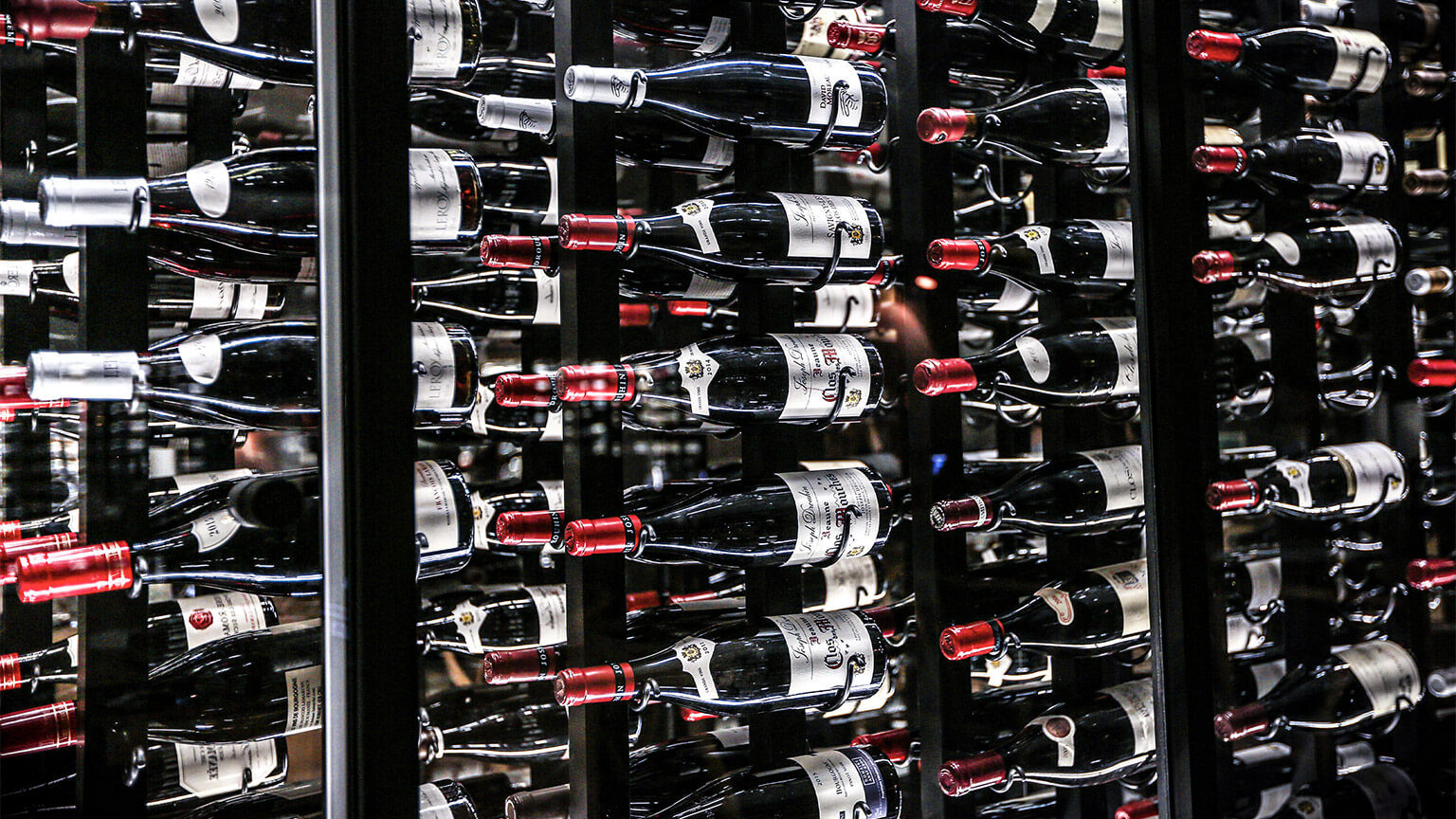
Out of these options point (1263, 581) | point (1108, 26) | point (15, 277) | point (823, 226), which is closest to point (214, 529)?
point (15, 277)

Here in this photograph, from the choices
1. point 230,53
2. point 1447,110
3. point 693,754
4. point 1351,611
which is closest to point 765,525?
point 693,754

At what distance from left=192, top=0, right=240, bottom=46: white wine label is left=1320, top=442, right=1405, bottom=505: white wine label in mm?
1067

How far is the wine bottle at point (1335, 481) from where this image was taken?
115 centimetres

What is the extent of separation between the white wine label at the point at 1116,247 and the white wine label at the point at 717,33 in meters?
0.37

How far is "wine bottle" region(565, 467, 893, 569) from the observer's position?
0.91 meters

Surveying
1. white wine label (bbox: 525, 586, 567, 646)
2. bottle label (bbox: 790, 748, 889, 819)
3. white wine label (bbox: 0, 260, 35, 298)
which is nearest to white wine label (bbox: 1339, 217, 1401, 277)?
bottle label (bbox: 790, 748, 889, 819)

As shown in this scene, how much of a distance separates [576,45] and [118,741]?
56cm

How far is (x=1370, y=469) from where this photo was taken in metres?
1.18

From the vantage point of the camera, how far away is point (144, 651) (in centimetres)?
72

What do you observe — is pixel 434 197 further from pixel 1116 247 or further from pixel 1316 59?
pixel 1316 59

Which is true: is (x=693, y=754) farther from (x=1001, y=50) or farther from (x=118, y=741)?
(x=1001, y=50)

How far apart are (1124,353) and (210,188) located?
0.77 metres

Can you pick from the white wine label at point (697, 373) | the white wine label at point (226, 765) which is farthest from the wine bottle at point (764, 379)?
the white wine label at point (226, 765)

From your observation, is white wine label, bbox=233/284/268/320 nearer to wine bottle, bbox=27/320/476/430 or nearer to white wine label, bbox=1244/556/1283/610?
wine bottle, bbox=27/320/476/430
